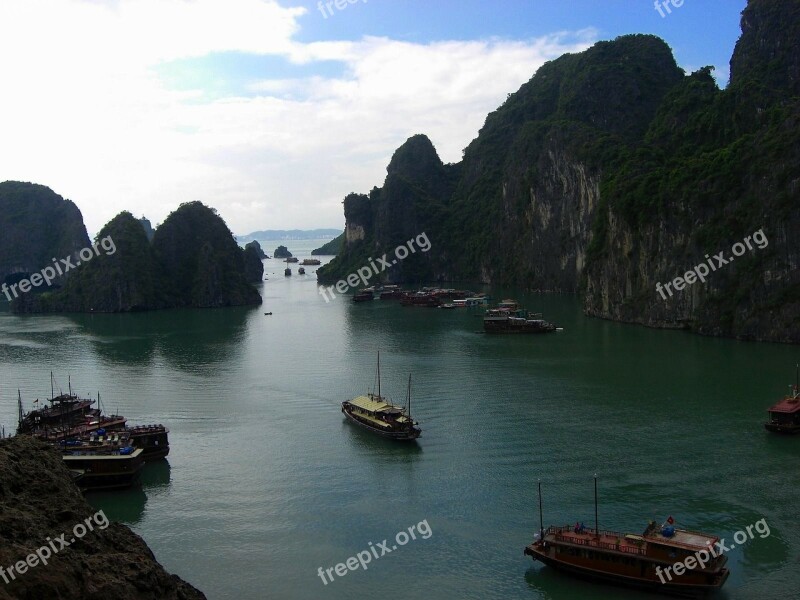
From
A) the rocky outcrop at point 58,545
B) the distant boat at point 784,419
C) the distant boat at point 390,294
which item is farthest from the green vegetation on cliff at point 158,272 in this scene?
the rocky outcrop at point 58,545

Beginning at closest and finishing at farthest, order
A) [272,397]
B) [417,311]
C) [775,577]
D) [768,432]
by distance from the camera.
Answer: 1. [775,577]
2. [768,432]
3. [272,397]
4. [417,311]

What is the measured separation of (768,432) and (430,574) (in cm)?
2516

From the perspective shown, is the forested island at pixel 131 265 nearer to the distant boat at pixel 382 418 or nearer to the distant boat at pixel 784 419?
the distant boat at pixel 382 418

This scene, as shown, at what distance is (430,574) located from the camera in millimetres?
27188

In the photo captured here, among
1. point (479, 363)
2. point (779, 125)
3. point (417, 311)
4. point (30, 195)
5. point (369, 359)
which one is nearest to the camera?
point (479, 363)

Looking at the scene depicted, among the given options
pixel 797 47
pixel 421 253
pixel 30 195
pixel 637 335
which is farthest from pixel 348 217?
pixel 637 335

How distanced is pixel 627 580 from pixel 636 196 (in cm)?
7382

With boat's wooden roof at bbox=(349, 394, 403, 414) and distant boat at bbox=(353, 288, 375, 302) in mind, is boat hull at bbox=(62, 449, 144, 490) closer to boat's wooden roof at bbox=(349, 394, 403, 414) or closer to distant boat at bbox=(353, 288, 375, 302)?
boat's wooden roof at bbox=(349, 394, 403, 414)

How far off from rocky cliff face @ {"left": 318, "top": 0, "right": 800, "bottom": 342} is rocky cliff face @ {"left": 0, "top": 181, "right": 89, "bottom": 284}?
2505 inches

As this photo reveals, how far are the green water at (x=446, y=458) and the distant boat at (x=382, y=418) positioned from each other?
798 mm

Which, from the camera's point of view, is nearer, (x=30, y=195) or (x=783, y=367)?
(x=783, y=367)

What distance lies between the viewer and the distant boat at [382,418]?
1679 inches

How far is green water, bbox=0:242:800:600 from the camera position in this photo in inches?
1094

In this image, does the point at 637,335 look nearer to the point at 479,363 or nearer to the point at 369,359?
the point at 479,363
